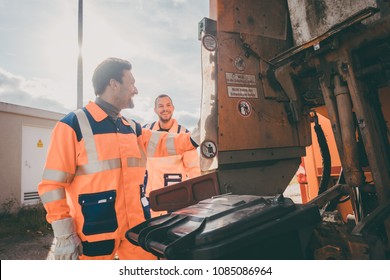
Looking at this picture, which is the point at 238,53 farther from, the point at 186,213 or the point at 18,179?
the point at 18,179

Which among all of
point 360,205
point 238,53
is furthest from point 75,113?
point 360,205

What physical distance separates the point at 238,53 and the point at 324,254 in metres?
1.60

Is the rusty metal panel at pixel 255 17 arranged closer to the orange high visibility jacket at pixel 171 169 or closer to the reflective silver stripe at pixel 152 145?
the reflective silver stripe at pixel 152 145

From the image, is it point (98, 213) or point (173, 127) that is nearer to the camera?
point (98, 213)

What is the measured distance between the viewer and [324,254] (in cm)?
133

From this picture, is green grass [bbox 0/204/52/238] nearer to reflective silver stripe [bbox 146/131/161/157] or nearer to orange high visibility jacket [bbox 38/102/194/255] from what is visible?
reflective silver stripe [bbox 146/131/161/157]

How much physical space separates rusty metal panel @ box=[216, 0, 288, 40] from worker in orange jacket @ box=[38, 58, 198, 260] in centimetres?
120

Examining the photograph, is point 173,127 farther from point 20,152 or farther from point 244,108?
point 20,152

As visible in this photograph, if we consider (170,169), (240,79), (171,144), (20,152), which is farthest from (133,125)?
(20,152)

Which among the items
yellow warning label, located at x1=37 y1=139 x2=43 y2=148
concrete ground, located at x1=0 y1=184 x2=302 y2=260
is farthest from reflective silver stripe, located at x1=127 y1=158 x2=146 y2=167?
yellow warning label, located at x1=37 y1=139 x2=43 y2=148

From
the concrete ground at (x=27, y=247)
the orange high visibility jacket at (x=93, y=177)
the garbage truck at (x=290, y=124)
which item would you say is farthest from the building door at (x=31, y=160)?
the garbage truck at (x=290, y=124)

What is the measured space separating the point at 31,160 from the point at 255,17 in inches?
269

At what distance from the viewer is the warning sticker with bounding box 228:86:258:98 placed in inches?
85.2

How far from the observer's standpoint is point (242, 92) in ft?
7.27
